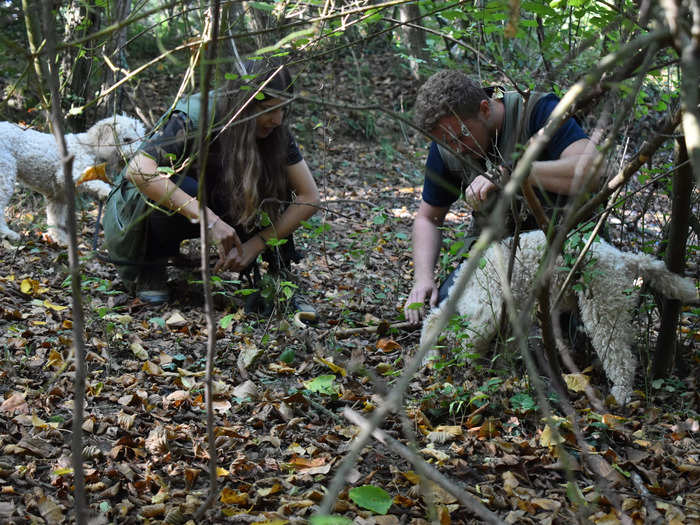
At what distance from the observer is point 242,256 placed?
3436 mm

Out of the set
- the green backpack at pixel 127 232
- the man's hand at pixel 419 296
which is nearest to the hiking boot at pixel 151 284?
the green backpack at pixel 127 232

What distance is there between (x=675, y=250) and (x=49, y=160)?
4009 millimetres

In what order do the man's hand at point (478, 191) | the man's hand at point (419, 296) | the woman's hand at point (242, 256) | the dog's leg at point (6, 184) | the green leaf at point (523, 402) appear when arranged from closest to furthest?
the man's hand at point (478, 191)
the green leaf at point (523, 402)
the man's hand at point (419, 296)
the woman's hand at point (242, 256)
the dog's leg at point (6, 184)

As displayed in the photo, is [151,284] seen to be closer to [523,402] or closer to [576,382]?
[523,402]

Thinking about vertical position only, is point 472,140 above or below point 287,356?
above

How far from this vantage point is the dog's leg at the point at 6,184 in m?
4.16

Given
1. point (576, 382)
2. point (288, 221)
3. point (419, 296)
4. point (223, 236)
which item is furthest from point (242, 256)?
point (576, 382)

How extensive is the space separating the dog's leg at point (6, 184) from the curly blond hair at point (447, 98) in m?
2.93

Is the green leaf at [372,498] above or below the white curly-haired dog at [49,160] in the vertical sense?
below

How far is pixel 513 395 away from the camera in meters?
2.60

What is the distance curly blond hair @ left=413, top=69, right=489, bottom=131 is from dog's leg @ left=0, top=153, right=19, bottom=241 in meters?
2.93

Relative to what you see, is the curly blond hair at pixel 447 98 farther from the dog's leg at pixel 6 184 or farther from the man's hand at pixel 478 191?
the dog's leg at pixel 6 184

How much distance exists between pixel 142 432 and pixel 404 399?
108 cm

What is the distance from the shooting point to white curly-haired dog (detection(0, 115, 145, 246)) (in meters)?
4.24
